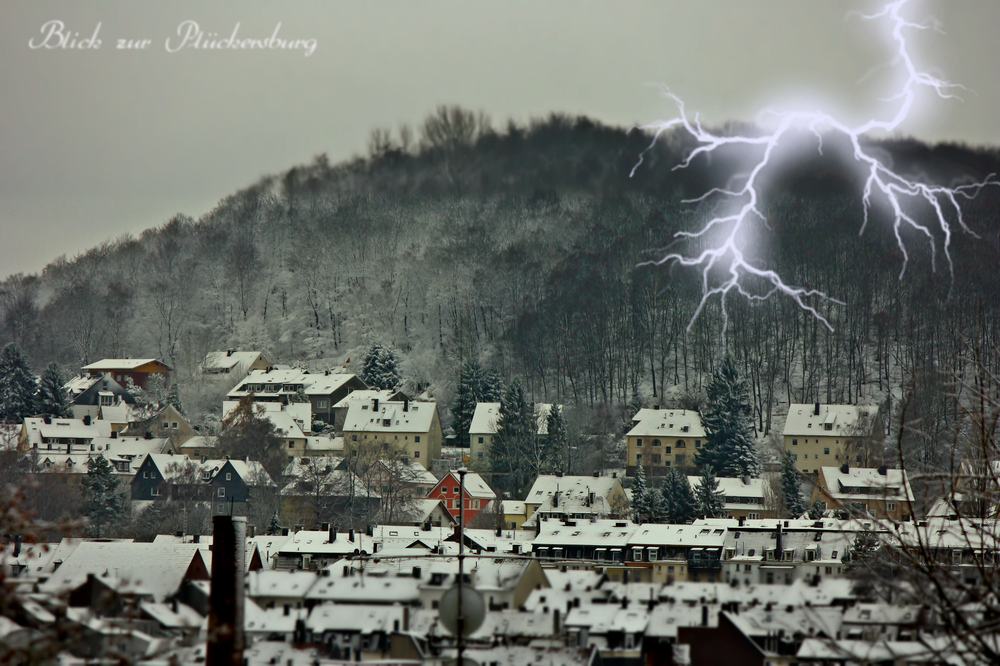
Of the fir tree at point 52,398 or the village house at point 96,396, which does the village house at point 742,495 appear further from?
the village house at point 96,396

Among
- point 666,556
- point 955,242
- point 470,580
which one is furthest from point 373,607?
point 955,242

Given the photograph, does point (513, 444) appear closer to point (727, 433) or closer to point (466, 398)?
point (466, 398)

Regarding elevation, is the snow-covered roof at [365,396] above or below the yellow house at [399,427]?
above

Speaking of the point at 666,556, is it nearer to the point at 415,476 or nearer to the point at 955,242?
the point at 415,476

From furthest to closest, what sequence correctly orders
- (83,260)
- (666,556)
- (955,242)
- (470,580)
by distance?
1. (83,260)
2. (955,242)
3. (666,556)
4. (470,580)

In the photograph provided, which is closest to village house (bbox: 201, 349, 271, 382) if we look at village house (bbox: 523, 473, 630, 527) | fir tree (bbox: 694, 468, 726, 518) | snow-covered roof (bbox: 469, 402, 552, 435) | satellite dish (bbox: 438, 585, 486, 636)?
snow-covered roof (bbox: 469, 402, 552, 435)

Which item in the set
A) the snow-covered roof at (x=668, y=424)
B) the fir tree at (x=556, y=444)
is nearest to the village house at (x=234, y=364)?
the fir tree at (x=556, y=444)

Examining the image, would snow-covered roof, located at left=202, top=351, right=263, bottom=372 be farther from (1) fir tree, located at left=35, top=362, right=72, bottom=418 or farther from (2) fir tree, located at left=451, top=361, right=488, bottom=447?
(2) fir tree, located at left=451, top=361, right=488, bottom=447
